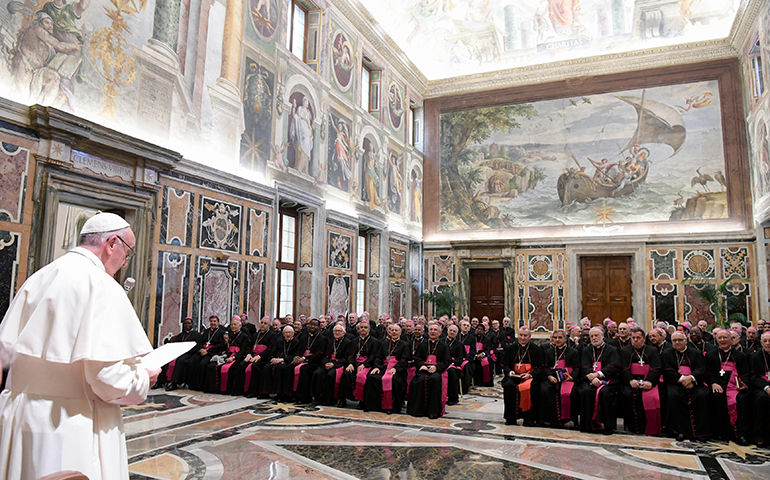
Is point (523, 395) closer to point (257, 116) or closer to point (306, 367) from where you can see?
point (306, 367)

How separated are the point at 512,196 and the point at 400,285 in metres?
5.58

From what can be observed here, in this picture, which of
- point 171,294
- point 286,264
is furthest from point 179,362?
point 286,264

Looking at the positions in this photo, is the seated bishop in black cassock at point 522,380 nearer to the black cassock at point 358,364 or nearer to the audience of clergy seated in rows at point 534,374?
the audience of clergy seated in rows at point 534,374

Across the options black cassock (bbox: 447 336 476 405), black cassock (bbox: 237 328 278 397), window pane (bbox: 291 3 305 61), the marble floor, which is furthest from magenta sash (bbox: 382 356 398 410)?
window pane (bbox: 291 3 305 61)

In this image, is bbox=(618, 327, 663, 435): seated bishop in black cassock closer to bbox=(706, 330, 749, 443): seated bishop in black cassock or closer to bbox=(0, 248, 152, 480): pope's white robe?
bbox=(706, 330, 749, 443): seated bishop in black cassock

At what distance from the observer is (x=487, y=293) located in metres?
20.5

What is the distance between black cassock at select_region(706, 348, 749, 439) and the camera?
251 inches

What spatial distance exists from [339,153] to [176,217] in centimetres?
657

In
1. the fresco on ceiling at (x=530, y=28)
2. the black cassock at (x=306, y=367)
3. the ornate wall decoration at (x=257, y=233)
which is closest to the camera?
the black cassock at (x=306, y=367)

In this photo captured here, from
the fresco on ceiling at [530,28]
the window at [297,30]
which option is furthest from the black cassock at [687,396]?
the fresco on ceiling at [530,28]

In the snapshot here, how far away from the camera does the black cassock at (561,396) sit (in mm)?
7113

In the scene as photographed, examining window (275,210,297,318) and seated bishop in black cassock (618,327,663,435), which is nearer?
seated bishop in black cassock (618,327,663,435)

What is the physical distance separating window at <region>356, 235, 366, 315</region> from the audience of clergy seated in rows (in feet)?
21.6

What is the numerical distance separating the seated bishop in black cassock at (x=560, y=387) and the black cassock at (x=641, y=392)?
615mm
